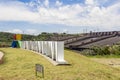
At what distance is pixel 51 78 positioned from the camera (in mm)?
9961

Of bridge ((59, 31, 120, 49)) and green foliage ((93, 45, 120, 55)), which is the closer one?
green foliage ((93, 45, 120, 55))

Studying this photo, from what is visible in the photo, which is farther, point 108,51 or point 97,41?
point 97,41

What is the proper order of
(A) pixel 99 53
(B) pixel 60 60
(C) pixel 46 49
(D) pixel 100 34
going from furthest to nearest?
(D) pixel 100 34 → (A) pixel 99 53 → (C) pixel 46 49 → (B) pixel 60 60

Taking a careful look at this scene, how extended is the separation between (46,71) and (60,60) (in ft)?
11.2

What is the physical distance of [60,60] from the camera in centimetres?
Result: 1468

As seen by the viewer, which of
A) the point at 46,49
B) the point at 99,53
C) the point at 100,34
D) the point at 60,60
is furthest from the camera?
the point at 100,34

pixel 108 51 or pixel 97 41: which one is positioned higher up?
pixel 97 41

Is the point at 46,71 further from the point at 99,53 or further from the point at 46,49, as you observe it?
the point at 99,53

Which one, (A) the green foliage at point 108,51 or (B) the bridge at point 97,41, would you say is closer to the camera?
(A) the green foliage at point 108,51

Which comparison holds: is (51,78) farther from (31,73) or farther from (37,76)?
(31,73)

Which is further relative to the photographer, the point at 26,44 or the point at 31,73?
the point at 26,44

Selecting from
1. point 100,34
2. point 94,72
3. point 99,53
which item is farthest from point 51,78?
point 100,34

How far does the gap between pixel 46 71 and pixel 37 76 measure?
1.03 metres

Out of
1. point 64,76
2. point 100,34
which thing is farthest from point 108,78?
point 100,34
